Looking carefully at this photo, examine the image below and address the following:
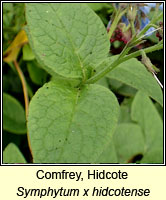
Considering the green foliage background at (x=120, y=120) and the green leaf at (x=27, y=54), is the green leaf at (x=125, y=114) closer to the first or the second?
the green foliage background at (x=120, y=120)

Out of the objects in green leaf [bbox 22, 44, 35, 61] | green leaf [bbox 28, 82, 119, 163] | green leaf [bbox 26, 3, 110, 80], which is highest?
green leaf [bbox 26, 3, 110, 80]

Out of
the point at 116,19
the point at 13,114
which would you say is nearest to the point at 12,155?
the point at 13,114

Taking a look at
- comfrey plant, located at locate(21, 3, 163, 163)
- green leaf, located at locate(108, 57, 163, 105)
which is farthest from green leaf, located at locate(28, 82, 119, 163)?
green leaf, located at locate(108, 57, 163, 105)

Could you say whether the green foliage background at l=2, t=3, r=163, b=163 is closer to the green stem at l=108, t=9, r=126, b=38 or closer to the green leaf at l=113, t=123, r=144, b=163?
the green leaf at l=113, t=123, r=144, b=163

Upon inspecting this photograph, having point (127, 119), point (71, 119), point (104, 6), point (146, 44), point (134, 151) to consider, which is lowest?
point (134, 151)

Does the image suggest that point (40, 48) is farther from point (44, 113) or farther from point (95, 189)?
point (95, 189)

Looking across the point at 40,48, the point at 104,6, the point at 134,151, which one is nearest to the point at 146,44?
the point at 104,6

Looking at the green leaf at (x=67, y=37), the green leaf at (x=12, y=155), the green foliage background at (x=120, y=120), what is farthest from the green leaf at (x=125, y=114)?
the green leaf at (x=67, y=37)
